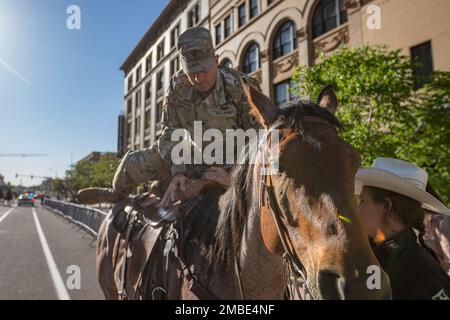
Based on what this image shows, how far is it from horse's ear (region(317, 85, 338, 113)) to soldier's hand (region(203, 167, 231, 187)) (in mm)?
909

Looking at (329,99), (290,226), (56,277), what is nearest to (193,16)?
(56,277)

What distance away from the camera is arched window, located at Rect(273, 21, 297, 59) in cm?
1962

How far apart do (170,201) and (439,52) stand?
43.1 feet

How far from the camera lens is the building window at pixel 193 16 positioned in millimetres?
27781

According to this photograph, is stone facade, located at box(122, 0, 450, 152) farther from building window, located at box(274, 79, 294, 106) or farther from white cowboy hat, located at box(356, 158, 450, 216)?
white cowboy hat, located at box(356, 158, 450, 216)

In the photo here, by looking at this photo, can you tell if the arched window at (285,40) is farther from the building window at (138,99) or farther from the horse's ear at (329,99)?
the building window at (138,99)

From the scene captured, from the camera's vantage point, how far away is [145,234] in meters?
2.91

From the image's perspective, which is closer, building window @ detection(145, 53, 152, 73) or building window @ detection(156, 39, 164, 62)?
building window @ detection(156, 39, 164, 62)

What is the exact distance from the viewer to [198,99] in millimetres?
3209

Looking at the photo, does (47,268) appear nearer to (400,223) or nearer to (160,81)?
(400,223)

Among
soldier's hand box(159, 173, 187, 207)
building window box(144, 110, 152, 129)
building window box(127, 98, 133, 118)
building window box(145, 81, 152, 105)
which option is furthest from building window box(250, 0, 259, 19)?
building window box(127, 98, 133, 118)

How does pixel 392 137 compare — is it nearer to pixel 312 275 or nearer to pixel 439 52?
pixel 439 52

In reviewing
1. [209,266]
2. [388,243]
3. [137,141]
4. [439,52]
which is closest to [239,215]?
[209,266]

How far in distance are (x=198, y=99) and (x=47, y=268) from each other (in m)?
7.77
